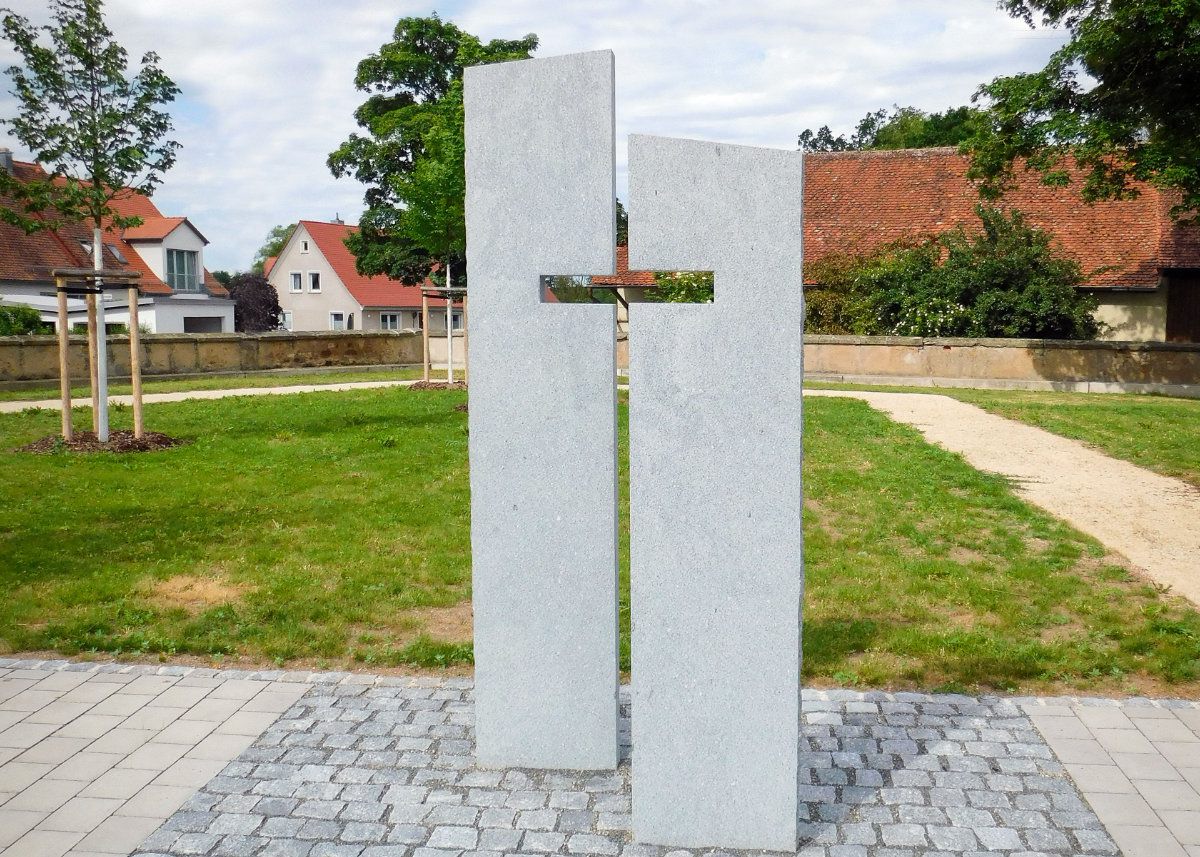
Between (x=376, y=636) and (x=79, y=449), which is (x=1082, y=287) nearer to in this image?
(x=79, y=449)

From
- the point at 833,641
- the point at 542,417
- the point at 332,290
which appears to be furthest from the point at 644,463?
the point at 332,290

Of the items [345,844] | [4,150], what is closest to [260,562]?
[345,844]

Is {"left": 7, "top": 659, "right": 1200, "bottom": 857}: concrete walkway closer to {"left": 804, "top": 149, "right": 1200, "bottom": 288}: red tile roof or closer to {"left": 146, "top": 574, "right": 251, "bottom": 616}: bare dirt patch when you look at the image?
{"left": 146, "top": 574, "right": 251, "bottom": 616}: bare dirt patch

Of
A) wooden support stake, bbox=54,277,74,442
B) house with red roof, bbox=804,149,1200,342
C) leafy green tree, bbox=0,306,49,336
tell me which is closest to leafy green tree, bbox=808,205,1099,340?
house with red roof, bbox=804,149,1200,342

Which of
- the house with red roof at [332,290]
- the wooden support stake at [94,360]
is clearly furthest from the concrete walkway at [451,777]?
the house with red roof at [332,290]

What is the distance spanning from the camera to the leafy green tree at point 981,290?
27.2m

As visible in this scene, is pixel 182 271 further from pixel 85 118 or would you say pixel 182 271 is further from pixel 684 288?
pixel 684 288

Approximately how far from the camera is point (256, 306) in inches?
2559

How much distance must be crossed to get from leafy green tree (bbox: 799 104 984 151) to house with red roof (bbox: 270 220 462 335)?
2612cm

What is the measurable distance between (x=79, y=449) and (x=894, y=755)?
39.5 feet

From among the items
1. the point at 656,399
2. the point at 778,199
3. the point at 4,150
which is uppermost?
the point at 4,150

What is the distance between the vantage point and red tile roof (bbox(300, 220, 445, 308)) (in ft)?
206

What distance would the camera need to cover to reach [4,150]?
3772 centimetres

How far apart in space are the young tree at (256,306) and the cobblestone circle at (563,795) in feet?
208
